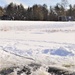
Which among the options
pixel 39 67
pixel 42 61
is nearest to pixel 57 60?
pixel 42 61

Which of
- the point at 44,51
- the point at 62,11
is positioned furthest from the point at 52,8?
the point at 44,51

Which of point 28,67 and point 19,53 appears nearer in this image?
point 28,67

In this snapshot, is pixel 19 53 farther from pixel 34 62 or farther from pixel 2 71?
pixel 2 71

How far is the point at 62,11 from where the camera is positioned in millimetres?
72625

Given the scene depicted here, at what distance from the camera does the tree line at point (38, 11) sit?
69.1 metres

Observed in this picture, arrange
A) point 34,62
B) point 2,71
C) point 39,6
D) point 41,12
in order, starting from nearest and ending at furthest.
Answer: point 2,71
point 34,62
point 41,12
point 39,6

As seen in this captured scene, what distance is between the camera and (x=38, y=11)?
235 ft

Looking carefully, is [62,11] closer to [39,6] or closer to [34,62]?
[39,6]

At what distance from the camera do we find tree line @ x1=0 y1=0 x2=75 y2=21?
6912cm

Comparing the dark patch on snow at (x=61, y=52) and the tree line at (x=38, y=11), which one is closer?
the dark patch on snow at (x=61, y=52)

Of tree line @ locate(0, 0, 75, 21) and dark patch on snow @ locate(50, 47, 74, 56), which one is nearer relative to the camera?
dark patch on snow @ locate(50, 47, 74, 56)

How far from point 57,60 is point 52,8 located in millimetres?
68241

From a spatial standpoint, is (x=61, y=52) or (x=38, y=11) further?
(x=38, y=11)

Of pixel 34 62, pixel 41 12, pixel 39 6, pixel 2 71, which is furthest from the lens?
pixel 39 6
